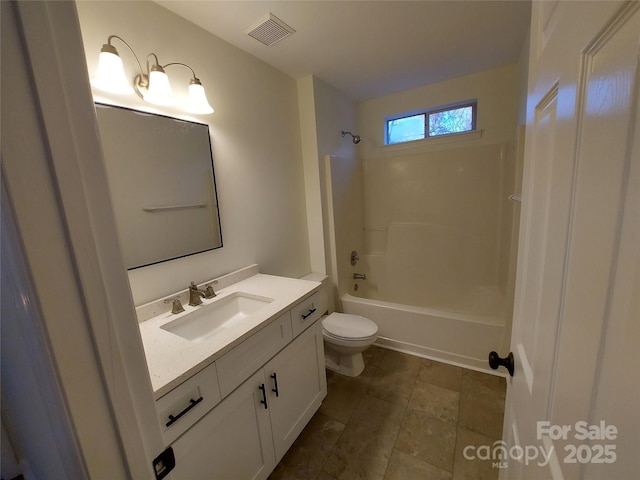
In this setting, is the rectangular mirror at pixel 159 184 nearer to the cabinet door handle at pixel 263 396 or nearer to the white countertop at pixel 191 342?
the white countertop at pixel 191 342

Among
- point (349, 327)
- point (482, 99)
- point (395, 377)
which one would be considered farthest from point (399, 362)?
point (482, 99)

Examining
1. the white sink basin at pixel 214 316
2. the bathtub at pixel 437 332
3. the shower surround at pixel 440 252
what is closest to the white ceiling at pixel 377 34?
the shower surround at pixel 440 252

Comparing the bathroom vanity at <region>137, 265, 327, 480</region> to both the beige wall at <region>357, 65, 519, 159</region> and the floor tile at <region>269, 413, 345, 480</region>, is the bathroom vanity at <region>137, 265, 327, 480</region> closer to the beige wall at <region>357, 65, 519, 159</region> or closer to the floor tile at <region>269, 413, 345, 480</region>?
the floor tile at <region>269, 413, 345, 480</region>

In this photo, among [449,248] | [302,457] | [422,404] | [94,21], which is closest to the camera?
[94,21]

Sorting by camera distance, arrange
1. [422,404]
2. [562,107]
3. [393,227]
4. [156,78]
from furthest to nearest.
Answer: [393,227], [422,404], [156,78], [562,107]

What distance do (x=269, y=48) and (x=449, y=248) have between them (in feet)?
7.63

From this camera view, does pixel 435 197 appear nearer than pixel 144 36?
No

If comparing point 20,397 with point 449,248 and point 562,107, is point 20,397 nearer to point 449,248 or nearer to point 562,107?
point 562,107

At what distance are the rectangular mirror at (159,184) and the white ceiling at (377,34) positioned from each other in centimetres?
64

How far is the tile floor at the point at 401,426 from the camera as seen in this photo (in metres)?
1.32

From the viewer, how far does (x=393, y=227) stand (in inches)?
112

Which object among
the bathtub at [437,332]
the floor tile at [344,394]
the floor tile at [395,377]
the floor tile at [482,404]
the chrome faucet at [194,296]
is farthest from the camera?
the bathtub at [437,332]

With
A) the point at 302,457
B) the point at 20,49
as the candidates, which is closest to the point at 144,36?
the point at 20,49

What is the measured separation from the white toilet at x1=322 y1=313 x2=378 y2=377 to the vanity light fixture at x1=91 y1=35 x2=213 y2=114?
1673mm
